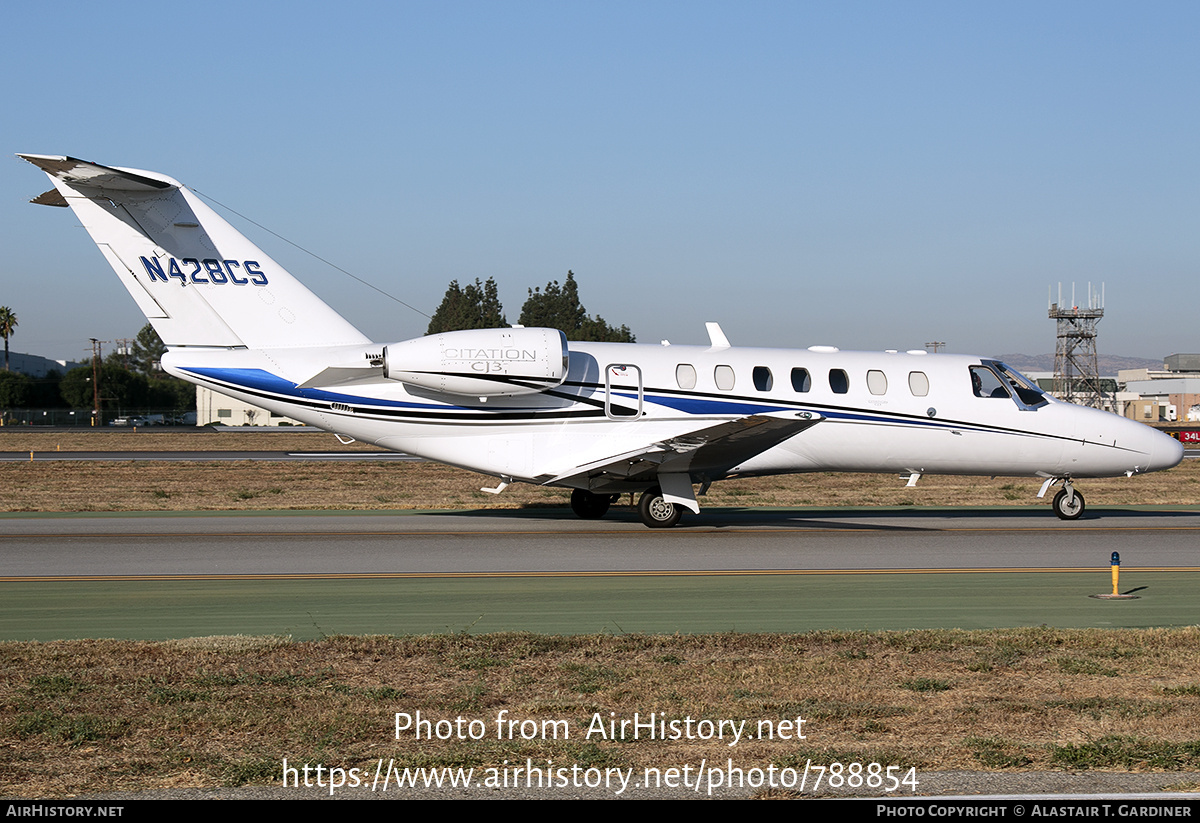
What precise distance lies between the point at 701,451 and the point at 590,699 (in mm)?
10145

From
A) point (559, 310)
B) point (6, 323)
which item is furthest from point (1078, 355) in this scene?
point (6, 323)

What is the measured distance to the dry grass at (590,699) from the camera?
19.1 feet

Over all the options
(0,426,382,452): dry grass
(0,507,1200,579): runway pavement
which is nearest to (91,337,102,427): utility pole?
(0,426,382,452): dry grass

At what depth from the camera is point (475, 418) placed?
1738 centimetres

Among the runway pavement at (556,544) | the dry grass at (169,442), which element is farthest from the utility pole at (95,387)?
the runway pavement at (556,544)

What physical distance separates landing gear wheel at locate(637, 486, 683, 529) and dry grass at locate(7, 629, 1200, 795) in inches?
329

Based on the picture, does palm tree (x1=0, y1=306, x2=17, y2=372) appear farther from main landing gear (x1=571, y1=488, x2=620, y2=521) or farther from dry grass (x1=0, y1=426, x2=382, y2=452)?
main landing gear (x1=571, y1=488, x2=620, y2=521)

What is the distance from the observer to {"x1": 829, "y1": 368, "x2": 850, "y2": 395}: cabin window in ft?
60.3

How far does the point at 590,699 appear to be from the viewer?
7117 mm

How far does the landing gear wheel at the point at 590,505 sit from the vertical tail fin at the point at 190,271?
5133 millimetres

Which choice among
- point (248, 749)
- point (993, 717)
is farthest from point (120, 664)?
point (993, 717)

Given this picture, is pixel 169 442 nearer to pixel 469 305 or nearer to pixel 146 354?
pixel 469 305

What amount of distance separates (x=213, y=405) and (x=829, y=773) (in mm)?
100701

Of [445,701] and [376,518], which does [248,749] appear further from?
[376,518]
